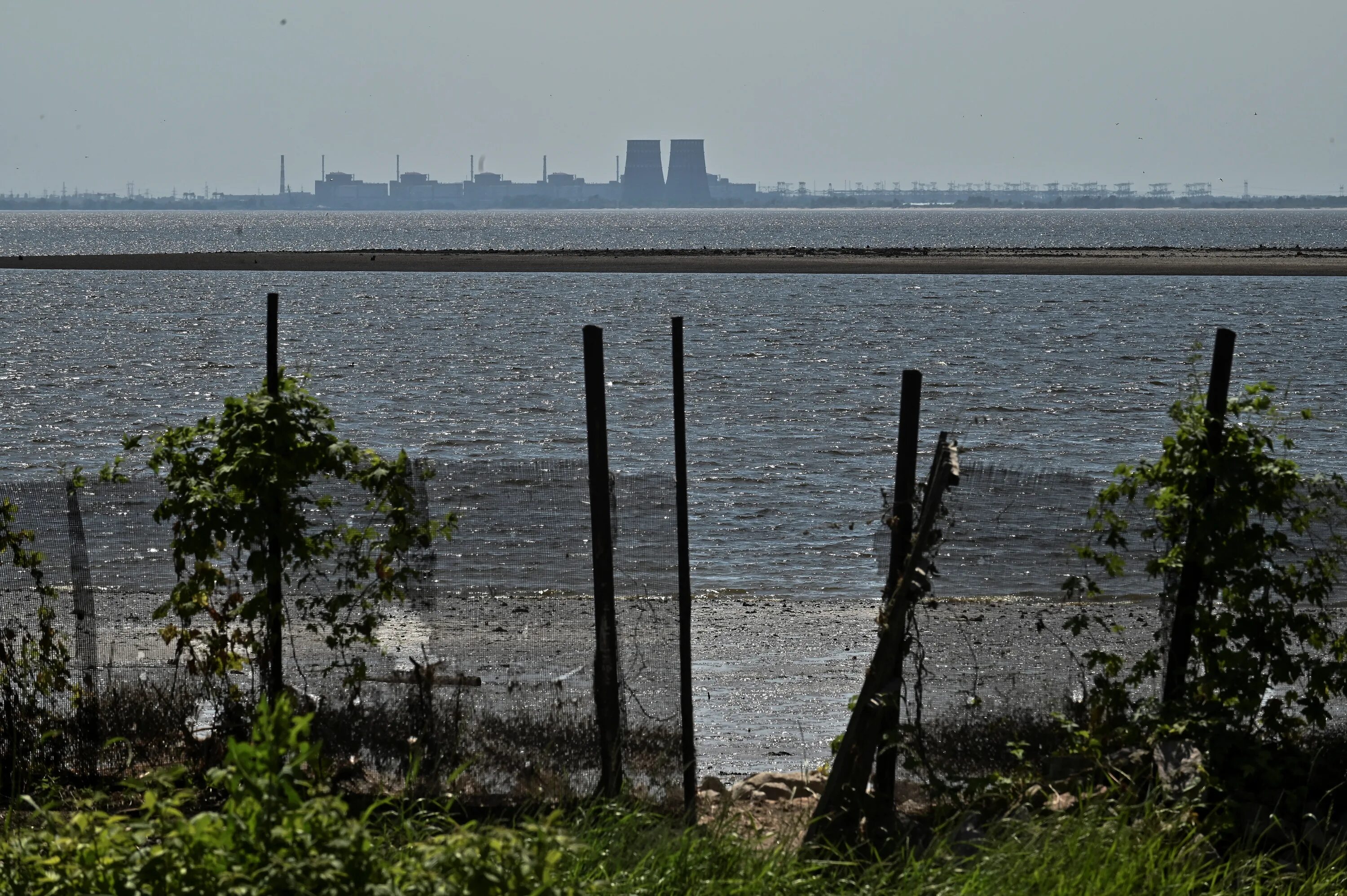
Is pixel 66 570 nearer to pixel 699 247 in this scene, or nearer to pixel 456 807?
pixel 456 807

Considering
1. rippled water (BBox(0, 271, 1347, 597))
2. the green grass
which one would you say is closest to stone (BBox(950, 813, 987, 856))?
the green grass

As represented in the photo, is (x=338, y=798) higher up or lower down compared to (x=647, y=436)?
higher up

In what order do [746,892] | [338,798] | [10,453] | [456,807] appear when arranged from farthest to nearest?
[10,453] → [456,807] → [746,892] → [338,798]

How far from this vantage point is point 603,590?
270 inches

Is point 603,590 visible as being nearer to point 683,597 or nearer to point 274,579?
point 683,597

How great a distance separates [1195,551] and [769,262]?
90.2 metres

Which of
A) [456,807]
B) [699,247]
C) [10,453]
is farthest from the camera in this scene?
[699,247]

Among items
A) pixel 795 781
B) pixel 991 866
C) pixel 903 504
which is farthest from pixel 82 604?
pixel 991 866

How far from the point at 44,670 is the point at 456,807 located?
2.18m

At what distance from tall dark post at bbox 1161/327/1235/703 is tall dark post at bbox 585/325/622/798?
2527 millimetres

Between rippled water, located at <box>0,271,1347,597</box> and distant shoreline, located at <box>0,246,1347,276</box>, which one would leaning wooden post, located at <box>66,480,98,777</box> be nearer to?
rippled water, located at <box>0,271,1347,597</box>

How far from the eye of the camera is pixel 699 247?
127812 mm

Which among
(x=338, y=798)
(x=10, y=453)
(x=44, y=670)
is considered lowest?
(x=10, y=453)

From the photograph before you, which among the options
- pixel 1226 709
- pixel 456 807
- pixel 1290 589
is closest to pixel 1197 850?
pixel 1226 709
